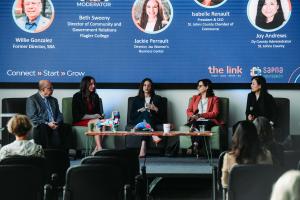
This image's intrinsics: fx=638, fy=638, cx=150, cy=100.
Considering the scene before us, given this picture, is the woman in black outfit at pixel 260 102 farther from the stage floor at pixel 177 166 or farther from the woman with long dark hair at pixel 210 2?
the woman with long dark hair at pixel 210 2

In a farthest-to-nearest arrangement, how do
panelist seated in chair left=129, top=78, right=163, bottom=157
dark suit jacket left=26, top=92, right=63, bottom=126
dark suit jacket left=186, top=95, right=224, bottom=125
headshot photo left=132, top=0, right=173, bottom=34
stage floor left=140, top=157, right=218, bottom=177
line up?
headshot photo left=132, top=0, right=173, bottom=34, panelist seated in chair left=129, top=78, right=163, bottom=157, dark suit jacket left=186, top=95, right=224, bottom=125, dark suit jacket left=26, top=92, right=63, bottom=126, stage floor left=140, top=157, right=218, bottom=177

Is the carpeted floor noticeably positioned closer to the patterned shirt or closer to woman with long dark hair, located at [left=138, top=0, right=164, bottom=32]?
woman with long dark hair, located at [left=138, top=0, right=164, bottom=32]

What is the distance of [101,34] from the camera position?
10.3 m

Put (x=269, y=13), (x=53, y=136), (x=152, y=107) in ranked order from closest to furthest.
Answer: (x=53, y=136) < (x=152, y=107) < (x=269, y=13)

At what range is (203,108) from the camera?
977cm

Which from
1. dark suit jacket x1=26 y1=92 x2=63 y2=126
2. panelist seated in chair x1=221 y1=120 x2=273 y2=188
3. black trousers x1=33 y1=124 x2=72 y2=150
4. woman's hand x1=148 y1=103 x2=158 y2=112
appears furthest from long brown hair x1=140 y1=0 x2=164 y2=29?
panelist seated in chair x1=221 y1=120 x2=273 y2=188

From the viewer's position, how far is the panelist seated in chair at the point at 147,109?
32.0 ft

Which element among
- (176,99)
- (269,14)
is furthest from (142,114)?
(269,14)

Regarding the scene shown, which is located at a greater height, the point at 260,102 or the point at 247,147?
the point at 260,102

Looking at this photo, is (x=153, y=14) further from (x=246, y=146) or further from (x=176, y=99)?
(x=246, y=146)

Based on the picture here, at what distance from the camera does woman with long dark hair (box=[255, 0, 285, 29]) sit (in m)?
10.0

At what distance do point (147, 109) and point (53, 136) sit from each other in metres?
1.47

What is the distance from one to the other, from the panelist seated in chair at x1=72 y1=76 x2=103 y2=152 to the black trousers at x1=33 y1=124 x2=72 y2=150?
261 millimetres

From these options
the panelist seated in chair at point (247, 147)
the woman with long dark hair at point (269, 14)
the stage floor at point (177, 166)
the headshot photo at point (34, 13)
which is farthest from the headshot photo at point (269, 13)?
the panelist seated in chair at point (247, 147)
